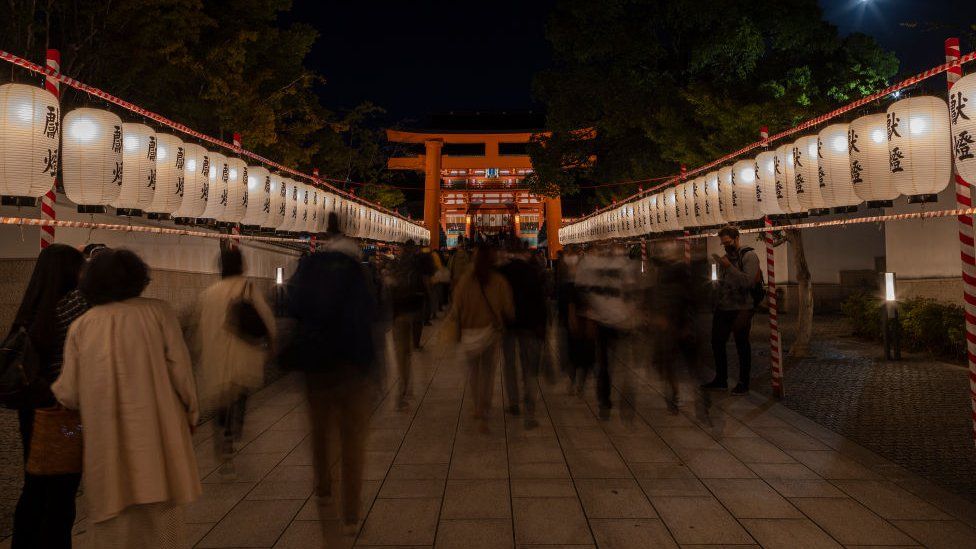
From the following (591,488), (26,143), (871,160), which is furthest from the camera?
(871,160)

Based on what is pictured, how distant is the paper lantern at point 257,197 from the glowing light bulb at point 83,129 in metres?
4.39

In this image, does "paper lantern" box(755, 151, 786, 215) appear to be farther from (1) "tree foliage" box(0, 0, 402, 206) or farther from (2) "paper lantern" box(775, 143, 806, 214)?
(1) "tree foliage" box(0, 0, 402, 206)

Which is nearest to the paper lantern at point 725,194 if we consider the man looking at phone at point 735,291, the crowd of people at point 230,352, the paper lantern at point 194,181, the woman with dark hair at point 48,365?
the man looking at phone at point 735,291

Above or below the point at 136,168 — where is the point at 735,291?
below

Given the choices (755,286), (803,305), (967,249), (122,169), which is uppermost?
(122,169)

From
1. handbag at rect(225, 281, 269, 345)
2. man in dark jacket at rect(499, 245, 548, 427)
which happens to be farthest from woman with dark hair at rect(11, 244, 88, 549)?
man in dark jacket at rect(499, 245, 548, 427)

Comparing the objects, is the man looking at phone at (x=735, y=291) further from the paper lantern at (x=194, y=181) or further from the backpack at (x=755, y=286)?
the paper lantern at (x=194, y=181)

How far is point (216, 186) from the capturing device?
977cm

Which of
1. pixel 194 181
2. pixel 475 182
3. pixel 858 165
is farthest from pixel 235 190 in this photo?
pixel 475 182

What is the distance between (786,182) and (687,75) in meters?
11.1

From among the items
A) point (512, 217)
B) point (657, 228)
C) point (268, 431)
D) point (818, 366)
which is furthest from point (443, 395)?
point (512, 217)

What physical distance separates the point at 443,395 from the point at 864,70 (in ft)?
42.5

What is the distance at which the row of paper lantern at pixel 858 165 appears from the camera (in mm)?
5621

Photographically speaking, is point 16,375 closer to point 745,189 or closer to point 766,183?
point 766,183
